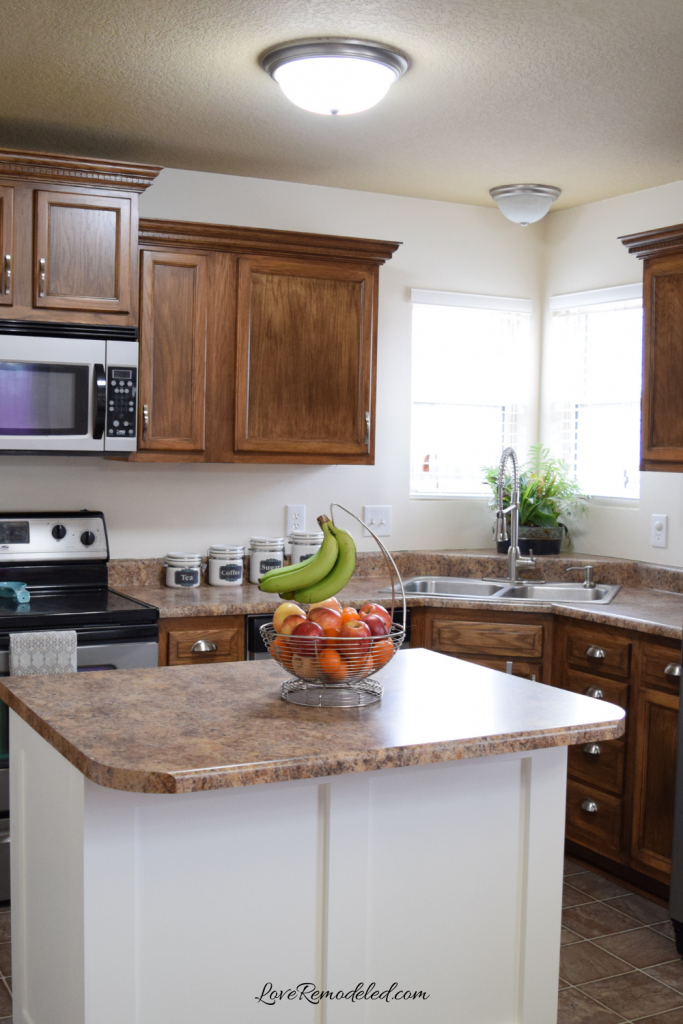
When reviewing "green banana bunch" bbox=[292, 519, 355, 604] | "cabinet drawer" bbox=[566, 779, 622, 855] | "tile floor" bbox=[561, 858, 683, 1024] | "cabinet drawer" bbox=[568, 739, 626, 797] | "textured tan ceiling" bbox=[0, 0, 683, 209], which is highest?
"textured tan ceiling" bbox=[0, 0, 683, 209]

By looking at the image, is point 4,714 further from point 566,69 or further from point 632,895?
point 566,69

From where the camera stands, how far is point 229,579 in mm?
3887

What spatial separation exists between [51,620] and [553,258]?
280 centimetres

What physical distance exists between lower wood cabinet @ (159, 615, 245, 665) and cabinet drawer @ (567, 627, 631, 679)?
1.15m

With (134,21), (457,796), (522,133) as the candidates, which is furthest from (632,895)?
(134,21)

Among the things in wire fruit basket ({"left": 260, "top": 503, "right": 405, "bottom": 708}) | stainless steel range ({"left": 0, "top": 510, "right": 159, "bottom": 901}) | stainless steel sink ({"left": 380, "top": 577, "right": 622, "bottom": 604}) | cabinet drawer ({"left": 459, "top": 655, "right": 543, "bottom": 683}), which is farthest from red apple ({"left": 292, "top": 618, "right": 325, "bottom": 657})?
stainless steel sink ({"left": 380, "top": 577, "right": 622, "bottom": 604})

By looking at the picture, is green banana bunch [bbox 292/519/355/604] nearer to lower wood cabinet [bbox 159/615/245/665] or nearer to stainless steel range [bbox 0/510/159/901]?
stainless steel range [bbox 0/510/159/901]

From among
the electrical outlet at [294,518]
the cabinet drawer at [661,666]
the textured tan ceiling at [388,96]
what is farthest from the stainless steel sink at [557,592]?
the textured tan ceiling at [388,96]

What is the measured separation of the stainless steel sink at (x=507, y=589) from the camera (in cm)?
401

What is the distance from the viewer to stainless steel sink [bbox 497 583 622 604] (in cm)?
402

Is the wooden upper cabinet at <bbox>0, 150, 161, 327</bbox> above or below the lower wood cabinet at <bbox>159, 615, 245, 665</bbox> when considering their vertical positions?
above

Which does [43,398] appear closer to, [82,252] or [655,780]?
[82,252]

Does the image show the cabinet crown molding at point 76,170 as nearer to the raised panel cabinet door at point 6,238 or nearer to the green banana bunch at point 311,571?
the raised panel cabinet door at point 6,238

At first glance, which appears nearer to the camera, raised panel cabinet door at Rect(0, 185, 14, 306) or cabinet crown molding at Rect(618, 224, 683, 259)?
raised panel cabinet door at Rect(0, 185, 14, 306)
